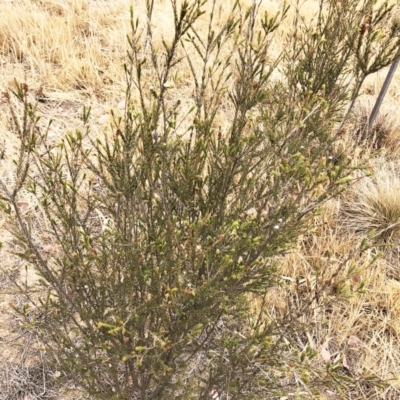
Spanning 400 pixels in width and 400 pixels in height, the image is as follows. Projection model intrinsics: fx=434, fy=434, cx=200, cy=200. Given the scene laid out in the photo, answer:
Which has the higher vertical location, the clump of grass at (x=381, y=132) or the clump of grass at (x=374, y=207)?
the clump of grass at (x=381, y=132)

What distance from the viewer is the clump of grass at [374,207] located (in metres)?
3.45

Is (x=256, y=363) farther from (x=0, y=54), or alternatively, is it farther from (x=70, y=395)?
(x=0, y=54)

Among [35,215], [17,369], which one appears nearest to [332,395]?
[17,369]

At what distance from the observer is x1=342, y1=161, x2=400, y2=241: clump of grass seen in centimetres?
345

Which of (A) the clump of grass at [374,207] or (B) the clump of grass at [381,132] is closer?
(A) the clump of grass at [374,207]

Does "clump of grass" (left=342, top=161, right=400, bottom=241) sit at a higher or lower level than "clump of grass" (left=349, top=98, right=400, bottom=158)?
lower

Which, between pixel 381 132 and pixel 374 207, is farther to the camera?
pixel 381 132

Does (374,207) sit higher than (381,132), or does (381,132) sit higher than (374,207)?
(381,132)

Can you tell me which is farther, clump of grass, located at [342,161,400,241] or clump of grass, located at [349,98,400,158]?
clump of grass, located at [349,98,400,158]

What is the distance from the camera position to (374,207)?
11.7ft

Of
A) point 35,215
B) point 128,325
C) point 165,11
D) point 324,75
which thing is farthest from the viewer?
point 165,11

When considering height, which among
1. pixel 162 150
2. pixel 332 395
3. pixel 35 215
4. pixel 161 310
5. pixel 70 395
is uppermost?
pixel 162 150

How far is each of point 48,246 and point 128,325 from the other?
120cm

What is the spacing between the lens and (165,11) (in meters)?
5.78
